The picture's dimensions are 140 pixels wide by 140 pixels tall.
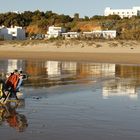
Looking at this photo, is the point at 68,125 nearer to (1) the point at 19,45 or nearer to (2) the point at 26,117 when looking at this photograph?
(2) the point at 26,117

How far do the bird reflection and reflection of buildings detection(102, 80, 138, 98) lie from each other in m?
3.42

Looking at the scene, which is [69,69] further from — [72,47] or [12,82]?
[72,47]

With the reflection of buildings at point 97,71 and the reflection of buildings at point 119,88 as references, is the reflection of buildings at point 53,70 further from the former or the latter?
the reflection of buildings at point 119,88

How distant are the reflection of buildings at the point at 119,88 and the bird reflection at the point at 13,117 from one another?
135 inches

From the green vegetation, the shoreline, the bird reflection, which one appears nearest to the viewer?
the bird reflection

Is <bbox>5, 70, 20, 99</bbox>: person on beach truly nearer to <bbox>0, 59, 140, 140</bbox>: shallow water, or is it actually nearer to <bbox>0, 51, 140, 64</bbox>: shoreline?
<bbox>0, 59, 140, 140</bbox>: shallow water

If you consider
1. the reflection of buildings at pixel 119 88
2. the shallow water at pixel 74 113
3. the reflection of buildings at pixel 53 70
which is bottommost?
the reflection of buildings at pixel 53 70

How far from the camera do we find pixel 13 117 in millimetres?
10109

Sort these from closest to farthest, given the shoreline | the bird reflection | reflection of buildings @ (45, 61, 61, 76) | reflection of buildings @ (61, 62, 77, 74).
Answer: the bird reflection
reflection of buildings @ (45, 61, 61, 76)
reflection of buildings @ (61, 62, 77, 74)
the shoreline

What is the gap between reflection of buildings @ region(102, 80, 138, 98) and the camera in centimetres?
1452

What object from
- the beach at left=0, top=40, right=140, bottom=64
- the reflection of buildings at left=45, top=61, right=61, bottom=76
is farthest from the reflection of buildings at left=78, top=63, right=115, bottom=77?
the beach at left=0, top=40, right=140, bottom=64

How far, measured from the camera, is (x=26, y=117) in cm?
1012

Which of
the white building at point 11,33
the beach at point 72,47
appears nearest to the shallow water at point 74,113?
the beach at point 72,47

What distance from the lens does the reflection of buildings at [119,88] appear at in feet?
47.6
